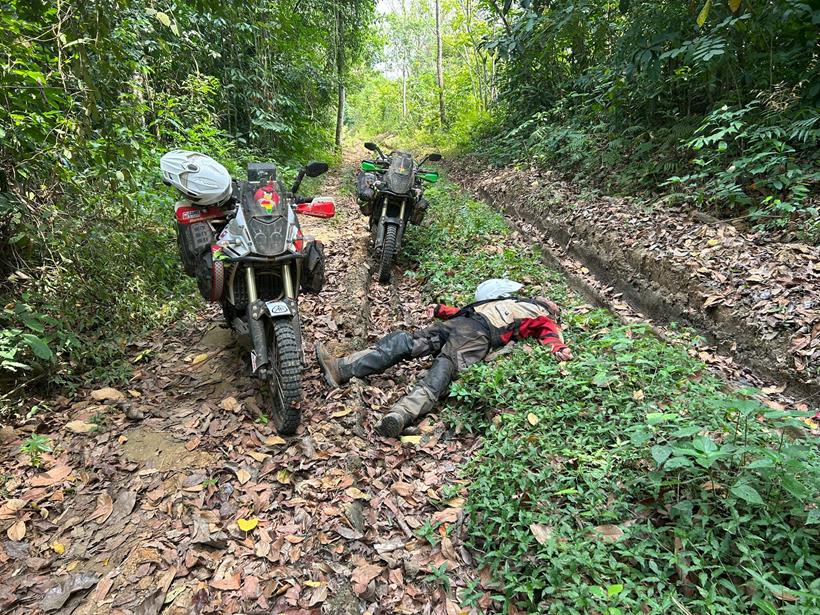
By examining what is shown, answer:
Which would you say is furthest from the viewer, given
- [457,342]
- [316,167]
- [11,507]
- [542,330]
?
[542,330]

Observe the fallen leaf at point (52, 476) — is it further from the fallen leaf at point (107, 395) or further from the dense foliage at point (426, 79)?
the dense foliage at point (426, 79)

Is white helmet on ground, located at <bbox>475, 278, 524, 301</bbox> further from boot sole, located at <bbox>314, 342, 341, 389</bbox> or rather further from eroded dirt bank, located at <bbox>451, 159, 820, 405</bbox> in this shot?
boot sole, located at <bbox>314, 342, 341, 389</bbox>

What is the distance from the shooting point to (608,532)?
258 centimetres

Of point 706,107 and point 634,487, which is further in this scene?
point 706,107

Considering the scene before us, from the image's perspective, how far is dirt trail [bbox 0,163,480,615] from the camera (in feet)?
8.12

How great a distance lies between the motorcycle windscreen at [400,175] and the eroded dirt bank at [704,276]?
2572mm

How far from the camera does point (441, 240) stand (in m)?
8.30

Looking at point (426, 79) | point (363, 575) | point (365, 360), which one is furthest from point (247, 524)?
point (426, 79)

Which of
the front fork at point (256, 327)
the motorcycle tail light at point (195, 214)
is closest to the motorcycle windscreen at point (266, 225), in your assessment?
the front fork at point (256, 327)

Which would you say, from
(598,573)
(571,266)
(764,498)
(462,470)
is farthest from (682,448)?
(571,266)

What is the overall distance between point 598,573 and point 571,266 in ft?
17.9

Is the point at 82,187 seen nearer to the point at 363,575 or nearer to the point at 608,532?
the point at 363,575

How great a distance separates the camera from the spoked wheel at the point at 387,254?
7.04m

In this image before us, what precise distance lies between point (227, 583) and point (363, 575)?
0.74 metres
